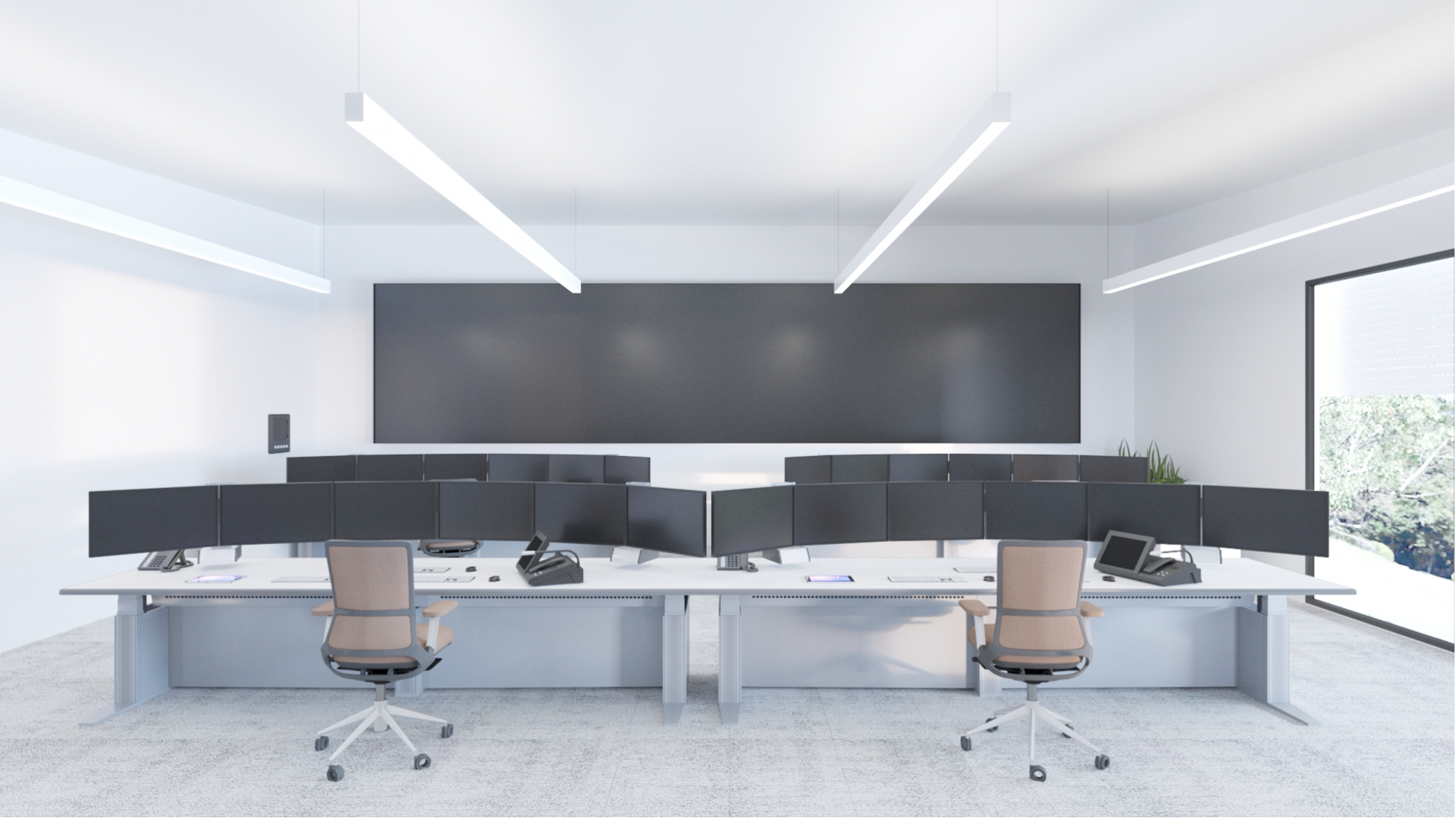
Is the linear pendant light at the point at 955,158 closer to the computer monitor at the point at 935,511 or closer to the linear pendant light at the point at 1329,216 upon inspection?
the linear pendant light at the point at 1329,216

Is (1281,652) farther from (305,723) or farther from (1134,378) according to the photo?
(305,723)

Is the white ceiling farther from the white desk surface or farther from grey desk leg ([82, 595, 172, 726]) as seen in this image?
grey desk leg ([82, 595, 172, 726])

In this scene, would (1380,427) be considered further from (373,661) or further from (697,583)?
(373,661)

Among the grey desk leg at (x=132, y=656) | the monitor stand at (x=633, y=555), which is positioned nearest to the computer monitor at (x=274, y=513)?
the grey desk leg at (x=132, y=656)

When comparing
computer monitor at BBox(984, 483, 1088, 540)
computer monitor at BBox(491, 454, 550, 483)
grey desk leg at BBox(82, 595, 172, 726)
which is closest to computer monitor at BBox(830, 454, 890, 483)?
computer monitor at BBox(984, 483, 1088, 540)

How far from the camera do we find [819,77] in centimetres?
371

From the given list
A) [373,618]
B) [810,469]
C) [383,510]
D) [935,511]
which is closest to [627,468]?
[810,469]

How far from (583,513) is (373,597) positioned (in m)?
1.31

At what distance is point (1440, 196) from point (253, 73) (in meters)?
6.74

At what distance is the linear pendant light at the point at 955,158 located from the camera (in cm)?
261

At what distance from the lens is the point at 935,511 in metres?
4.19

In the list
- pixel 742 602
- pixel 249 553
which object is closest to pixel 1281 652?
pixel 742 602

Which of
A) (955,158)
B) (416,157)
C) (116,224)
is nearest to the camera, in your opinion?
(416,157)

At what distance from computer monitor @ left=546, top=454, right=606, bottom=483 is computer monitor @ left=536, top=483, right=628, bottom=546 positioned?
6.22 feet
